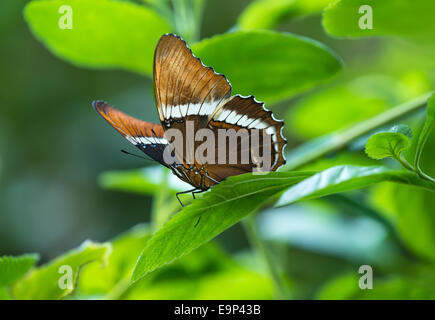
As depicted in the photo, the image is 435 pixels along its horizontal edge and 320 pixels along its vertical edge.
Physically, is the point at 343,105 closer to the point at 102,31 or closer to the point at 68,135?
the point at 102,31

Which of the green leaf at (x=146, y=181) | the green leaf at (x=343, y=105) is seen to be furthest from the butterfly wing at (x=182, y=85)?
the green leaf at (x=343, y=105)

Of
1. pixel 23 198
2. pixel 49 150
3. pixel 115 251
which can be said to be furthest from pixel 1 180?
pixel 115 251

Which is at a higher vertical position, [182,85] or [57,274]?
[182,85]

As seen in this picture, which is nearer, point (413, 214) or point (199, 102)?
point (199, 102)

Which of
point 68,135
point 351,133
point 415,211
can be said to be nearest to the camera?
point 351,133

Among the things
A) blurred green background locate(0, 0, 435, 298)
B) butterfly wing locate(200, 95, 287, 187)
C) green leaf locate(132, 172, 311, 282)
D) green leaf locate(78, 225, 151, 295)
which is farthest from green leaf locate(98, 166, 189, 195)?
blurred green background locate(0, 0, 435, 298)

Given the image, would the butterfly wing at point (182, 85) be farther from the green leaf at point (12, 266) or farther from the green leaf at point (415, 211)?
the green leaf at point (415, 211)

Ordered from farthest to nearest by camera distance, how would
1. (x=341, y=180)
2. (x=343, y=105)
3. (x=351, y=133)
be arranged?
1. (x=343, y=105)
2. (x=351, y=133)
3. (x=341, y=180)

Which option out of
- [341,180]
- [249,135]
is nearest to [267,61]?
[249,135]
